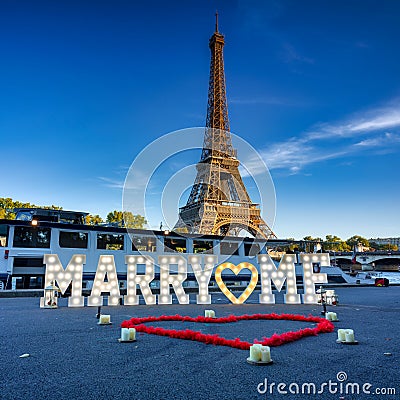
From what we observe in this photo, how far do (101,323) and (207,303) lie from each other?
7.17 metres

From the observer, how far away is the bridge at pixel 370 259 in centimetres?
12800

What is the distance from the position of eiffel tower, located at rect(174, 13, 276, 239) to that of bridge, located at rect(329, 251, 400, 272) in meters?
65.3

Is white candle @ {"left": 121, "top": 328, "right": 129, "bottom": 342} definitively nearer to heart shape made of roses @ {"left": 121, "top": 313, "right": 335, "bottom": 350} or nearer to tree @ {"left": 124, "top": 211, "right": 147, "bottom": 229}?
heart shape made of roses @ {"left": 121, "top": 313, "right": 335, "bottom": 350}

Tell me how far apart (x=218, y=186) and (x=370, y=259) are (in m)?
94.6

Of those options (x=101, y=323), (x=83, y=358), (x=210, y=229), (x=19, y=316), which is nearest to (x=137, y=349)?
(x=83, y=358)

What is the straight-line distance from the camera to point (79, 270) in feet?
51.5

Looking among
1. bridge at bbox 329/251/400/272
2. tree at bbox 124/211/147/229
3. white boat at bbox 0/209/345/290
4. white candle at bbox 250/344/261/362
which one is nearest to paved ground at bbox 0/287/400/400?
white candle at bbox 250/344/261/362

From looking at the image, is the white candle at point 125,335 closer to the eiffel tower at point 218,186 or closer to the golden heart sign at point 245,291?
the golden heart sign at point 245,291

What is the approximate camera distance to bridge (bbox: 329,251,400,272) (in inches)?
5039

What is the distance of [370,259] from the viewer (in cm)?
13462

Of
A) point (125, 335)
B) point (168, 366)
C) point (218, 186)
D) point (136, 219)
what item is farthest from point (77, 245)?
point (136, 219)

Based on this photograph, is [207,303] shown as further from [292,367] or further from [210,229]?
[210,229]

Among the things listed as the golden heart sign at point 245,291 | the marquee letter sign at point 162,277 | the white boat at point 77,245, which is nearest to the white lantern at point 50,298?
the marquee letter sign at point 162,277

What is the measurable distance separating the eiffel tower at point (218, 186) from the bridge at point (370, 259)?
214 feet
